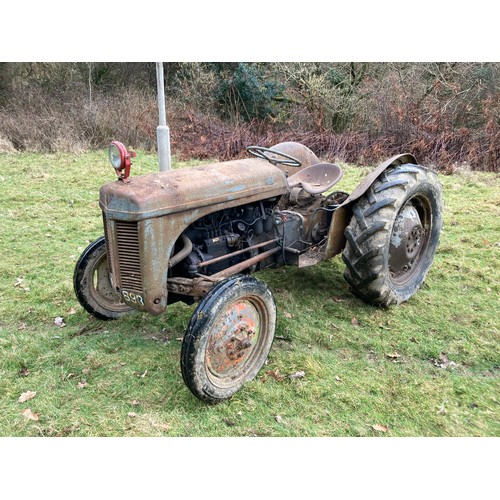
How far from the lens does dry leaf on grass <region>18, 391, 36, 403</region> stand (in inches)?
122

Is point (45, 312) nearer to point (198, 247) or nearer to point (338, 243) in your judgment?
point (198, 247)

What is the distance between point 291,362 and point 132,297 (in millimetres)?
1226

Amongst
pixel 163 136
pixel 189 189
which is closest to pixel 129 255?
pixel 189 189

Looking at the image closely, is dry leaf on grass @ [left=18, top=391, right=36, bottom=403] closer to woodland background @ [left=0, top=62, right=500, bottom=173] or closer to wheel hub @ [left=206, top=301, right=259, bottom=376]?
wheel hub @ [left=206, top=301, right=259, bottom=376]

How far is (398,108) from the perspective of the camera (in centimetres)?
1112

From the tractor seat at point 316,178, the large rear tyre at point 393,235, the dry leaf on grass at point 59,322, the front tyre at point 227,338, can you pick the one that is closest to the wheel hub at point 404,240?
the large rear tyre at point 393,235

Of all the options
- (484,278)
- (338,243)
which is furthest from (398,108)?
(338,243)

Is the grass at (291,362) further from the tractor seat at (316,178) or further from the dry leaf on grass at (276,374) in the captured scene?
the tractor seat at (316,178)

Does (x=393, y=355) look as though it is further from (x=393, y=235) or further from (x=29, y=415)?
(x=29, y=415)

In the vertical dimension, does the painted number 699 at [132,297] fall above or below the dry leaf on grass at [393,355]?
above

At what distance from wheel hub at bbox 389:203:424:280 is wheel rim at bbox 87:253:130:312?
2402mm

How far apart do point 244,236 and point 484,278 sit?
8.80ft

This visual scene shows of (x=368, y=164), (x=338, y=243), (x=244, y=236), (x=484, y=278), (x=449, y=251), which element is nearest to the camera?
(x=244, y=236)

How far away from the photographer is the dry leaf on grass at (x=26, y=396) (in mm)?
3097
